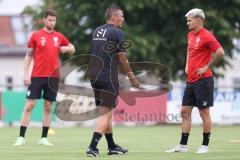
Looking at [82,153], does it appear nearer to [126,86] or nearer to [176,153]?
[176,153]

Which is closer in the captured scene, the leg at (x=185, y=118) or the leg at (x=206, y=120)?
the leg at (x=206, y=120)

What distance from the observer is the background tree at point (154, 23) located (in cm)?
3266

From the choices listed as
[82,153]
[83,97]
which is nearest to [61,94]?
[83,97]

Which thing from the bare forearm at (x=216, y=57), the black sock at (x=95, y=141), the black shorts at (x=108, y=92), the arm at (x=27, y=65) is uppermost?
the bare forearm at (x=216, y=57)

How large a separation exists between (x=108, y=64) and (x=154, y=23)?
21894mm

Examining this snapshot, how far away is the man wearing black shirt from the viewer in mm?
12156

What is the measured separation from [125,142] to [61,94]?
9563 mm

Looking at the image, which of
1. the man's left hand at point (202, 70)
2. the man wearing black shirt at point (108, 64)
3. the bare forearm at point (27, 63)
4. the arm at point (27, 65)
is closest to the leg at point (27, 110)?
the arm at point (27, 65)

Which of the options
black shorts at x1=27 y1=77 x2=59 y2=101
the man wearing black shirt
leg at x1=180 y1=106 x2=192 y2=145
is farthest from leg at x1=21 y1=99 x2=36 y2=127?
leg at x1=180 y1=106 x2=192 y2=145

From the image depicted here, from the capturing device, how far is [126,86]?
92.4 ft

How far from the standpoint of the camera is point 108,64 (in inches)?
483

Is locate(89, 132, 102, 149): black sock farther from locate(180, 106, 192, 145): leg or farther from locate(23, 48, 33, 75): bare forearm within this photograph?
locate(23, 48, 33, 75): bare forearm

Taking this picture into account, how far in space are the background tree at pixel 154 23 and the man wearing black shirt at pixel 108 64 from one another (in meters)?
19.7

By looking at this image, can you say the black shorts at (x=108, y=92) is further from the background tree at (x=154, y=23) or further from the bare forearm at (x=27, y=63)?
the background tree at (x=154, y=23)
